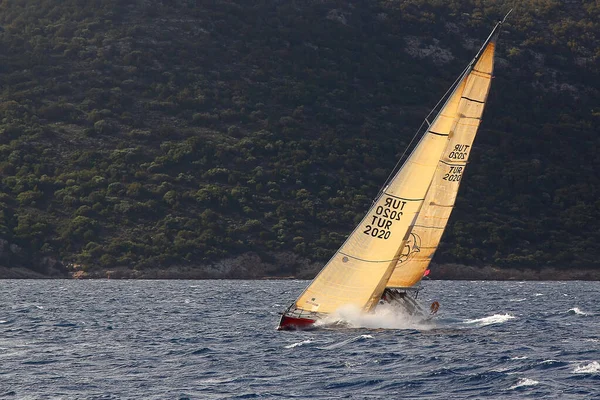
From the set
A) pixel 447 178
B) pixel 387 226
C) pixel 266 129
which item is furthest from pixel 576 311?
pixel 266 129

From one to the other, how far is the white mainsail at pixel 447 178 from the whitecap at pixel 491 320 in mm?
4811

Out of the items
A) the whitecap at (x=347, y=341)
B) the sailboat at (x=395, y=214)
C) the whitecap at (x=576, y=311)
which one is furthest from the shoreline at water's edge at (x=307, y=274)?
the whitecap at (x=347, y=341)

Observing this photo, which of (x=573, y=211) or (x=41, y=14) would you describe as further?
(x=41, y=14)

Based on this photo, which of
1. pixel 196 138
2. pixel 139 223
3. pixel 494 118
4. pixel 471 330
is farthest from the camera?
pixel 494 118

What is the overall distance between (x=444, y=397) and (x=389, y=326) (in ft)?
56.8

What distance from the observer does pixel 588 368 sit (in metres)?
29.0

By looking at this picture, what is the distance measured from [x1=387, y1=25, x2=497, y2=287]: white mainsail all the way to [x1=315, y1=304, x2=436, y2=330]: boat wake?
3.96 feet

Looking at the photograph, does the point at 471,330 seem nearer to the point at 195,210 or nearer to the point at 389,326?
the point at 389,326

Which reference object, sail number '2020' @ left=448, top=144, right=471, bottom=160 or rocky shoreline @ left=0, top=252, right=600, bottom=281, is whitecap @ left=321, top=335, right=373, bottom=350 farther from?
rocky shoreline @ left=0, top=252, right=600, bottom=281

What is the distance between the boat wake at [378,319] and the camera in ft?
134

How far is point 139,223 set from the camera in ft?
339

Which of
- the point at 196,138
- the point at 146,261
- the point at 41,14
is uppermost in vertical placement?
the point at 41,14

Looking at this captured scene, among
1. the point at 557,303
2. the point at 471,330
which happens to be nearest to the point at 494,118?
the point at 557,303

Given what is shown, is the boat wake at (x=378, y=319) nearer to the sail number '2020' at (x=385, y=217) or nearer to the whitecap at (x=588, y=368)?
the sail number '2020' at (x=385, y=217)
